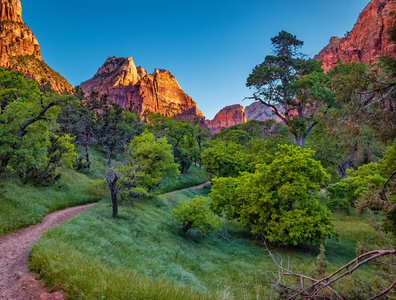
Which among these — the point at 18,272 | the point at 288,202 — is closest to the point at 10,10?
the point at 18,272

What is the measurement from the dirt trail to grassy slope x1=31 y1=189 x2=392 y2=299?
0.32m

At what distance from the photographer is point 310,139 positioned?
3788cm

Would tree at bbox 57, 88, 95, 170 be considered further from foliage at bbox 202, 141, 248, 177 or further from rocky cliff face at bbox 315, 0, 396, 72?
rocky cliff face at bbox 315, 0, 396, 72

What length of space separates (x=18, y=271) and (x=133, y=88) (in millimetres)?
174586

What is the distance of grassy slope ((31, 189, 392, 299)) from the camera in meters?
5.05

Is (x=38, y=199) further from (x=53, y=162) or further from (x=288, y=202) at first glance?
(x=288, y=202)

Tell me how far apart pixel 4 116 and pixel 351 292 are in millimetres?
20131

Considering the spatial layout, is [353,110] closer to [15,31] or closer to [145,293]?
[145,293]

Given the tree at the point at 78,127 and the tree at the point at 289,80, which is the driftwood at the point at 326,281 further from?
the tree at the point at 78,127

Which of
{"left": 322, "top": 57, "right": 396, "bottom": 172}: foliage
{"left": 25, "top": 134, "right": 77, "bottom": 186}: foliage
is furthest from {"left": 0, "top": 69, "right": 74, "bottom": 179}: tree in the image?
{"left": 322, "top": 57, "right": 396, "bottom": 172}: foliage

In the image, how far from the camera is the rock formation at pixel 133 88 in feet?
536

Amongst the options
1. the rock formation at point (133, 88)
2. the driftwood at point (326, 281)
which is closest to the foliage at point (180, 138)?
the driftwood at point (326, 281)

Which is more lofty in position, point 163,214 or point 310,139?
point 310,139

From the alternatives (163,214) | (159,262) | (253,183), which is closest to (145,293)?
(159,262)
